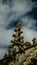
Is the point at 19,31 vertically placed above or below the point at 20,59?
above

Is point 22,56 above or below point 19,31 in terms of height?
below

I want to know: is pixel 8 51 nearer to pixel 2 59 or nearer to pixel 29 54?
pixel 2 59

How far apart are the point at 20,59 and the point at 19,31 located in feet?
11.4

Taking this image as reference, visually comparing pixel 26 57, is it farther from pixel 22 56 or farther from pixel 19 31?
pixel 19 31

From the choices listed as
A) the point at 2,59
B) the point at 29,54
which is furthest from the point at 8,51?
the point at 29,54

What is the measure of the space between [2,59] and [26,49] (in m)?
2.99

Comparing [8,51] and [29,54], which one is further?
[8,51]

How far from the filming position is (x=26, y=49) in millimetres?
37250

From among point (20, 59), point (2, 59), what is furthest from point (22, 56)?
point (2, 59)

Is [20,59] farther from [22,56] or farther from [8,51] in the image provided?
[8,51]

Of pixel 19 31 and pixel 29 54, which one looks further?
pixel 19 31

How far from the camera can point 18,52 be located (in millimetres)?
37188

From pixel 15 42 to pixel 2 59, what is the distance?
229 cm

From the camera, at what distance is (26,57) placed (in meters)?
36.2
